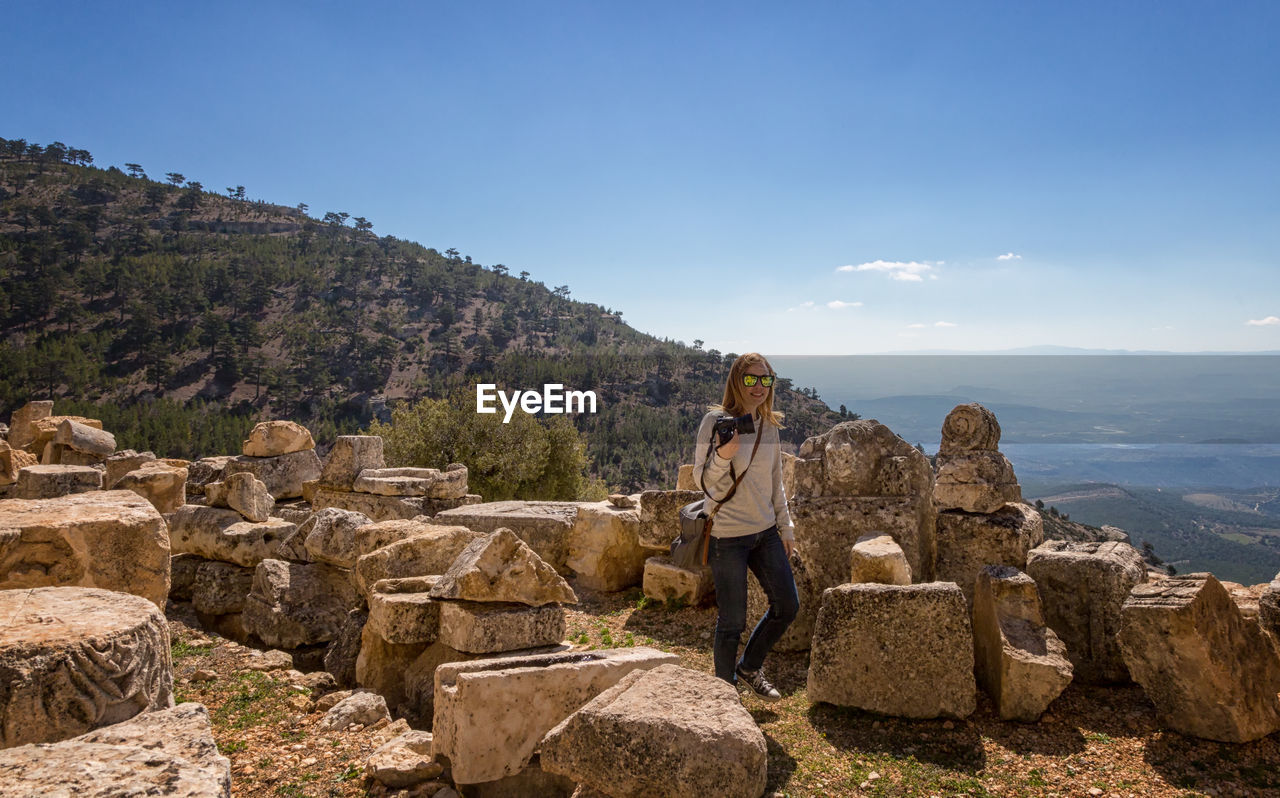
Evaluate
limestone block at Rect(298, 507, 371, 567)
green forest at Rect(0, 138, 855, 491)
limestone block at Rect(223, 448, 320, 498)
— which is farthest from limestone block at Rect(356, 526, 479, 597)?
green forest at Rect(0, 138, 855, 491)

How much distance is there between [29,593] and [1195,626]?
5.75 m

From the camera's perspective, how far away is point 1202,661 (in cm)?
380

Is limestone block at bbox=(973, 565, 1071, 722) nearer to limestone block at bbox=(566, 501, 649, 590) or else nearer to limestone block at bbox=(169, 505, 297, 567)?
limestone block at bbox=(566, 501, 649, 590)

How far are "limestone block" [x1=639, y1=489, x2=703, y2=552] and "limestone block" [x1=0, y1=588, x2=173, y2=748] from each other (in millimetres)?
4805

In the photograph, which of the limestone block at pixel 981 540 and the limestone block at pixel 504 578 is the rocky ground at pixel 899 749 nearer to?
the limestone block at pixel 504 578

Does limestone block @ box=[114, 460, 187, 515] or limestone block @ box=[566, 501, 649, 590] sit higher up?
limestone block @ box=[114, 460, 187, 515]

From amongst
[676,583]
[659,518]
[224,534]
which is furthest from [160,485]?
[676,583]

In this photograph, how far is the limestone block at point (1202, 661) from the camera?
12.4ft

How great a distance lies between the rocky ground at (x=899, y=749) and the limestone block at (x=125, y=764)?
4.47 ft

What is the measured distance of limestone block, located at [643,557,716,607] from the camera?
21.8ft

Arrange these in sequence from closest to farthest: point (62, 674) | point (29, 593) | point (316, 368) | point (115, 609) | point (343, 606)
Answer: point (62, 674) < point (115, 609) < point (29, 593) < point (343, 606) < point (316, 368)

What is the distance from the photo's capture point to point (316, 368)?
70.5 meters

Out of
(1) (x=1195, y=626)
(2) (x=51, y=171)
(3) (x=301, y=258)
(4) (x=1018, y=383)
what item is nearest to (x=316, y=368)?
(3) (x=301, y=258)

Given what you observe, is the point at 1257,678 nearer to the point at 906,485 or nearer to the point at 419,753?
the point at 906,485
